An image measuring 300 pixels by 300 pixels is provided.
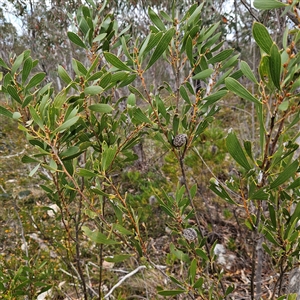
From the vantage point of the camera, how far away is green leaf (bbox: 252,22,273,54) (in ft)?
Result: 1.69

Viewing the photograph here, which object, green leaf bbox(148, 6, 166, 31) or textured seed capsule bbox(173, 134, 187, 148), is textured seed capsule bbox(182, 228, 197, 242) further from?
green leaf bbox(148, 6, 166, 31)

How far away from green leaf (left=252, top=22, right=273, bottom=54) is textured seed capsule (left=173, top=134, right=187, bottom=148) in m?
0.32

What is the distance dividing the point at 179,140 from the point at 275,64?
1.15ft

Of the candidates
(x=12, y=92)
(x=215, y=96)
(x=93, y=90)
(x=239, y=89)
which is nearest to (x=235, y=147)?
(x=239, y=89)

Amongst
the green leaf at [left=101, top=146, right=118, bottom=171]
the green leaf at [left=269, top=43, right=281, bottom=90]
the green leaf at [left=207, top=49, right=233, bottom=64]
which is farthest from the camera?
the green leaf at [left=207, top=49, right=233, bottom=64]

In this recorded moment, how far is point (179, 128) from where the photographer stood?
919 mm

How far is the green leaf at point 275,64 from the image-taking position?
50 cm

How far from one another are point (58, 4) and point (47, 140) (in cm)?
515

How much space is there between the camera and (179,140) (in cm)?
82

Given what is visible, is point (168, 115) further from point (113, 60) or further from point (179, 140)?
point (113, 60)

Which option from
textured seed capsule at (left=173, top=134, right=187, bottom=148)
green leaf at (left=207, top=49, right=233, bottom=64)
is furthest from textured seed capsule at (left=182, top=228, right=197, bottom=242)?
green leaf at (left=207, top=49, right=233, bottom=64)

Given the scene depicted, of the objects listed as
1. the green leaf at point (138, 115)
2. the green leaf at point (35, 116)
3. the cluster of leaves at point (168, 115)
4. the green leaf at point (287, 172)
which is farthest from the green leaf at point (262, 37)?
the green leaf at point (35, 116)

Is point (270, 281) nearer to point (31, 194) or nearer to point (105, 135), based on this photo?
point (105, 135)

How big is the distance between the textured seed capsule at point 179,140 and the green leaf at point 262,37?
12.7 inches
